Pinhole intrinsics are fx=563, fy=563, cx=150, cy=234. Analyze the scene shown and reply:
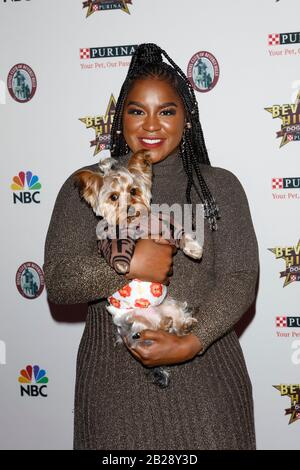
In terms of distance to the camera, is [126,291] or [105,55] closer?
[126,291]

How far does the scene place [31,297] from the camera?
3801 millimetres

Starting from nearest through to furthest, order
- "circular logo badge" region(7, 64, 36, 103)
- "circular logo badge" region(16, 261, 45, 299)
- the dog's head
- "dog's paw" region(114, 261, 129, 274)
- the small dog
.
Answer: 1. "dog's paw" region(114, 261, 129, 274)
2. the small dog
3. the dog's head
4. "circular logo badge" region(7, 64, 36, 103)
5. "circular logo badge" region(16, 261, 45, 299)

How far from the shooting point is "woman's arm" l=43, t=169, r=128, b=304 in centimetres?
198

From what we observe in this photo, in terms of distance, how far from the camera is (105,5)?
342 cm

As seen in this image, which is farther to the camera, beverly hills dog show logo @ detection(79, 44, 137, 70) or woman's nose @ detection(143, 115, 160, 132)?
beverly hills dog show logo @ detection(79, 44, 137, 70)

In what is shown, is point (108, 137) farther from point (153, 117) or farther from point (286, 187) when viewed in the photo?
point (153, 117)

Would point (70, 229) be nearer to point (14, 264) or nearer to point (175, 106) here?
point (175, 106)

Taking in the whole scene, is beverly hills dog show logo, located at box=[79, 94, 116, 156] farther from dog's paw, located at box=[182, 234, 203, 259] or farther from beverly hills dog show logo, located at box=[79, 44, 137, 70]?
dog's paw, located at box=[182, 234, 203, 259]

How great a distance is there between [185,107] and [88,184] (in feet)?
2.02

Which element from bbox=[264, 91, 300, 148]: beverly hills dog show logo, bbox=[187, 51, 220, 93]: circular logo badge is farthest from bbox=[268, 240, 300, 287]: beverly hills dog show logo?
bbox=[187, 51, 220, 93]: circular logo badge

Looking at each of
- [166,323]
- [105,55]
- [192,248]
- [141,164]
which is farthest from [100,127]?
[166,323]

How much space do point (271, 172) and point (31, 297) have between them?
1.78m

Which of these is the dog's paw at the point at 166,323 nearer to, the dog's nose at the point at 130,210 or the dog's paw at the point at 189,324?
the dog's paw at the point at 189,324

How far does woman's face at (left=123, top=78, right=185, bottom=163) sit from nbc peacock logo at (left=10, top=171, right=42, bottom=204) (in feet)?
4.70
